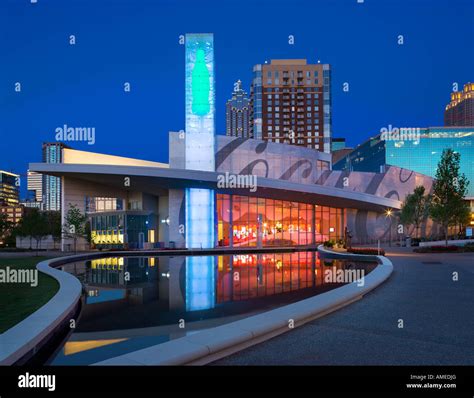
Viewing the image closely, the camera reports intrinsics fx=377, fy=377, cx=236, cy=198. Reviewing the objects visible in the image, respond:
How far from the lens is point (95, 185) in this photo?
39719 mm

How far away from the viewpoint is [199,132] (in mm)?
41500

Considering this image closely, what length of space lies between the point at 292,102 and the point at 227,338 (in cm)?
12851

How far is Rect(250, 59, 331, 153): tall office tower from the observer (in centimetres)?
12612

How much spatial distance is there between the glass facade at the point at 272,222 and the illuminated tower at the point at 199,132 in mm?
3254

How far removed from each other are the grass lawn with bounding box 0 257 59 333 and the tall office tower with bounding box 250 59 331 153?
116 m

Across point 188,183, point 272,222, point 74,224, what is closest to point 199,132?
point 188,183

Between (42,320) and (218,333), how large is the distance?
3924mm

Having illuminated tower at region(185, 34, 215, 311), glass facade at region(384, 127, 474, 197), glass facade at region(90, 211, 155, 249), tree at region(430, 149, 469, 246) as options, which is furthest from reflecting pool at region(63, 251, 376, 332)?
glass facade at region(384, 127, 474, 197)

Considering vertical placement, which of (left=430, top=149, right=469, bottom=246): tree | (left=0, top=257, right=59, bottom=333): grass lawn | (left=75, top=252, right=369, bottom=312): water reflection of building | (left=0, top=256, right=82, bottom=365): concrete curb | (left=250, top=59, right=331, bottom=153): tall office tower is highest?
(left=250, top=59, right=331, bottom=153): tall office tower

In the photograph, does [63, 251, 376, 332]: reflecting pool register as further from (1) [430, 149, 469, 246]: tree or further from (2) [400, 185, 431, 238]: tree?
(2) [400, 185, 431, 238]: tree

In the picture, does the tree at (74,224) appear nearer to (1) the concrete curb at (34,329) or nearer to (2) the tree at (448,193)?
(1) the concrete curb at (34,329)

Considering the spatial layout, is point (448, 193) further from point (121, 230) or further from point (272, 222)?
point (121, 230)

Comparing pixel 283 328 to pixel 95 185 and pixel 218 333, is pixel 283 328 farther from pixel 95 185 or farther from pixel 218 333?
pixel 95 185

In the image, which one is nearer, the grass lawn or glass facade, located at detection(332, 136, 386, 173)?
the grass lawn
